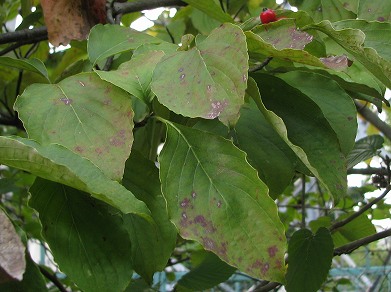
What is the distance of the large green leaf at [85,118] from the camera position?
689mm

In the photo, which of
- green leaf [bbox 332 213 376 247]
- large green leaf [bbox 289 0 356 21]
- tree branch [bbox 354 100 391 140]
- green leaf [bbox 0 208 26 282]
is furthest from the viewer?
tree branch [bbox 354 100 391 140]

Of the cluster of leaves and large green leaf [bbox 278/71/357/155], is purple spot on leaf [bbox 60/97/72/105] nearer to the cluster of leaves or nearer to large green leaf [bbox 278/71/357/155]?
the cluster of leaves

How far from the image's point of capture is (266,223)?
0.67 meters

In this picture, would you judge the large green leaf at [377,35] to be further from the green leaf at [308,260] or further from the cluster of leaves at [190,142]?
the green leaf at [308,260]

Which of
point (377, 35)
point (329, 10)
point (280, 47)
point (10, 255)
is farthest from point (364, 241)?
point (10, 255)

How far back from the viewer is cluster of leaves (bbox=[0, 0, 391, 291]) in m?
0.66

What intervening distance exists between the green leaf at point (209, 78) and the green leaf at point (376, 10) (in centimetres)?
48

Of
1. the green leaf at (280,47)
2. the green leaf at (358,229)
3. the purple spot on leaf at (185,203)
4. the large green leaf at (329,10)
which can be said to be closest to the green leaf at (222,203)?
the purple spot on leaf at (185,203)

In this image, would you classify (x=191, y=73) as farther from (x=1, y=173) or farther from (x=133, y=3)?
(x=1, y=173)

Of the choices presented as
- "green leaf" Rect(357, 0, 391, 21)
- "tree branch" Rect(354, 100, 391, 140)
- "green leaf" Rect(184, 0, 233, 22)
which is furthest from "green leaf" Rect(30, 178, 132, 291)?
"tree branch" Rect(354, 100, 391, 140)

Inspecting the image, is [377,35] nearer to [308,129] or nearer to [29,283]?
[308,129]

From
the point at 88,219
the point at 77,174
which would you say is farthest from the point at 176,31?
the point at 77,174

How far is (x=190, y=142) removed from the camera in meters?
0.75

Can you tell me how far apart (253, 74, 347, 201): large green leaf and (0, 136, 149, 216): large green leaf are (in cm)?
27
